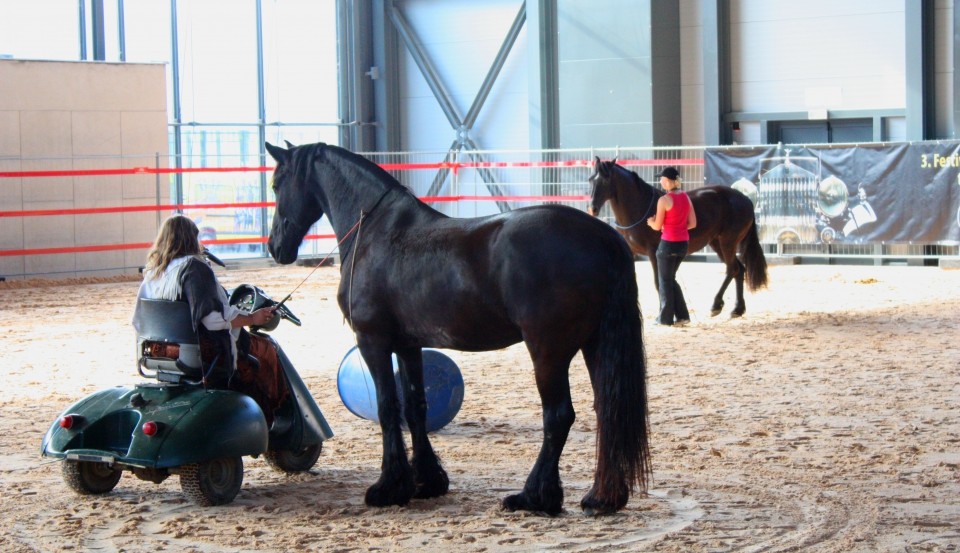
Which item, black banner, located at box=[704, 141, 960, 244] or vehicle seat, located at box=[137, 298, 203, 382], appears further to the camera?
black banner, located at box=[704, 141, 960, 244]

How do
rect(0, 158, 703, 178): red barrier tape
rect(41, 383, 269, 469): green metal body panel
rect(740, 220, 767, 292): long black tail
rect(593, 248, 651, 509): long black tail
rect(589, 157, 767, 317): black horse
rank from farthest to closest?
rect(0, 158, 703, 178): red barrier tape → rect(740, 220, 767, 292): long black tail → rect(589, 157, 767, 317): black horse → rect(41, 383, 269, 469): green metal body panel → rect(593, 248, 651, 509): long black tail

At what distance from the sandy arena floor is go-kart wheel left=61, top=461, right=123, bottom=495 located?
0.23 feet

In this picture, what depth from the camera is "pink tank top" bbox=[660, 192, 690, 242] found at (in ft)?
39.7

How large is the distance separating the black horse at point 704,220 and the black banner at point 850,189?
4.87m

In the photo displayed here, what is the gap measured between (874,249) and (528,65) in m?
7.55

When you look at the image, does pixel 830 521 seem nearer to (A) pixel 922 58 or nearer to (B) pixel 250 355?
(B) pixel 250 355

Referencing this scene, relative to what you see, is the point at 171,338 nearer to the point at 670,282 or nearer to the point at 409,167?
the point at 670,282

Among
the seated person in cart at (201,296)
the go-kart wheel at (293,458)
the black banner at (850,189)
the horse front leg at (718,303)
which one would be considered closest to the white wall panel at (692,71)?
the black banner at (850,189)

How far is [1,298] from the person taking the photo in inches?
612

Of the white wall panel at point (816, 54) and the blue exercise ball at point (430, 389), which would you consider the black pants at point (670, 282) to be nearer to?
the blue exercise ball at point (430, 389)

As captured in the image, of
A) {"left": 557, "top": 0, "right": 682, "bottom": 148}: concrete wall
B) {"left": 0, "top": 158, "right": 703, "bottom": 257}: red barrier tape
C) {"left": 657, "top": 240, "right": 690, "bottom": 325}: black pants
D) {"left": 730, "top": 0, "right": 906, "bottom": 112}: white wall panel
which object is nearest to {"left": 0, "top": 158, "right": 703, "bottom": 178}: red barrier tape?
{"left": 0, "top": 158, "right": 703, "bottom": 257}: red barrier tape

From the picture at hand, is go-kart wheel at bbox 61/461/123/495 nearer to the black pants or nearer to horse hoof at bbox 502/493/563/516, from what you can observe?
horse hoof at bbox 502/493/563/516

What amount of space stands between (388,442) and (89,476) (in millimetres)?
1470

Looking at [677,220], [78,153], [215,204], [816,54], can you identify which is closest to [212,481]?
[677,220]
